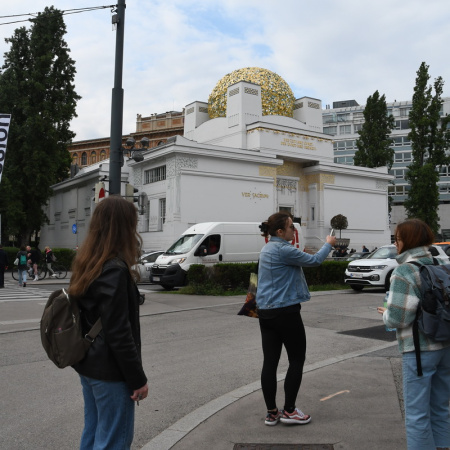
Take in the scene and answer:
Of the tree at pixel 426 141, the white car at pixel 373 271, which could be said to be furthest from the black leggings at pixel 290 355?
the tree at pixel 426 141

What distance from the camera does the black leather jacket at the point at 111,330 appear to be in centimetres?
246

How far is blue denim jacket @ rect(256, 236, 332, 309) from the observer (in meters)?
4.33

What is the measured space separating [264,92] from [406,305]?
39291mm

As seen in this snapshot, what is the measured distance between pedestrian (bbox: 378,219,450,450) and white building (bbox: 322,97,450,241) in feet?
209

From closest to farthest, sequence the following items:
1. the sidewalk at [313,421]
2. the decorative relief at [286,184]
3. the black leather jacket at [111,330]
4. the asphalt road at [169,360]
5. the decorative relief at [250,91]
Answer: the black leather jacket at [111,330], the sidewalk at [313,421], the asphalt road at [169,360], the decorative relief at [250,91], the decorative relief at [286,184]

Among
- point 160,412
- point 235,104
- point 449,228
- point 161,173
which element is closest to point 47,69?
point 161,173

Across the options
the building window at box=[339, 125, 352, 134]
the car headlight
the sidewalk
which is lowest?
the sidewalk

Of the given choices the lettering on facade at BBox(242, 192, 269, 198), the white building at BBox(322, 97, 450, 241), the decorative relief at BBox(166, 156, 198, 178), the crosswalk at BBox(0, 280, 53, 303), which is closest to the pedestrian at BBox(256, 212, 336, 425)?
the crosswalk at BBox(0, 280, 53, 303)

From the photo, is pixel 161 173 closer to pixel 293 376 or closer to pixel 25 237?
pixel 25 237

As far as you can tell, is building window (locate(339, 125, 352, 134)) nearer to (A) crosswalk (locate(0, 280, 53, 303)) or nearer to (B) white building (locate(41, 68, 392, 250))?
(B) white building (locate(41, 68, 392, 250))

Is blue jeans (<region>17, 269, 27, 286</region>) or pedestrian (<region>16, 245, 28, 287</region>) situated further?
blue jeans (<region>17, 269, 27, 286</region>)

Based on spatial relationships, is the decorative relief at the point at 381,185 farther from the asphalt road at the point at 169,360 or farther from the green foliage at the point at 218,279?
the asphalt road at the point at 169,360

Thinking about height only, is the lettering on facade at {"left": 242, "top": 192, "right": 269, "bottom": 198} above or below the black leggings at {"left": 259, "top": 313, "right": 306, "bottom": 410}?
above

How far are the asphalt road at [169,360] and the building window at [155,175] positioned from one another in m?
21.4
